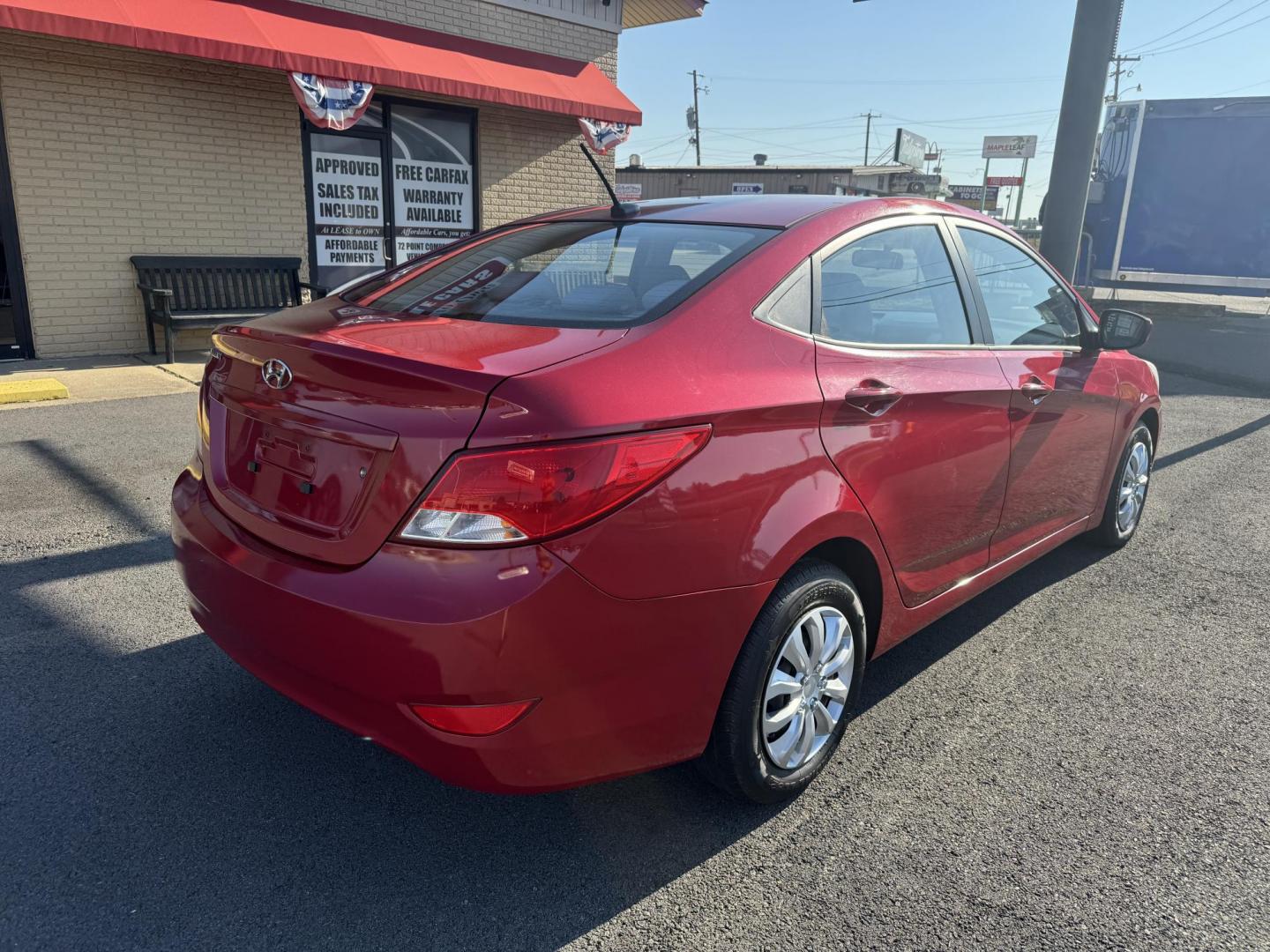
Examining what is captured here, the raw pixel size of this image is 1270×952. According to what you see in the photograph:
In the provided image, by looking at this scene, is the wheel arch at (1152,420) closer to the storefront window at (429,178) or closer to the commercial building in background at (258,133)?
the commercial building in background at (258,133)

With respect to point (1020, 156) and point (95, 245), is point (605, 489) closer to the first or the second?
point (95, 245)

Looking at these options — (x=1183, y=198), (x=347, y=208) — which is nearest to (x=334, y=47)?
(x=347, y=208)

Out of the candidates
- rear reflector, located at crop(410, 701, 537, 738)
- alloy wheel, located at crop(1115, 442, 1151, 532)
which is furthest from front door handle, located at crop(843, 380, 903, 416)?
alloy wheel, located at crop(1115, 442, 1151, 532)

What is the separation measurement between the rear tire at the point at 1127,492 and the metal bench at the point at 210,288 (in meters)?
7.66

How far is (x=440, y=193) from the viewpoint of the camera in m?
12.0

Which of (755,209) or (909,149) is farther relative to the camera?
(909,149)

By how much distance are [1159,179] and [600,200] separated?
919 cm

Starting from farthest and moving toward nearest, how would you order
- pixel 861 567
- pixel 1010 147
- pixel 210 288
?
pixel 1010 147
pixel 210 288
pixel 861 567

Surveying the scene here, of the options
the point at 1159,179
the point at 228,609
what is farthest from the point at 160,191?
the point at 1159,179

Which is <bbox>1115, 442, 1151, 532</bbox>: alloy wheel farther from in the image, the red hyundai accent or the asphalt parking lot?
the red hyundai accent

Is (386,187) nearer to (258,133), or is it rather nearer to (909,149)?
(258,133)

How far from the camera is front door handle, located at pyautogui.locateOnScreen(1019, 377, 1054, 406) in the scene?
3.47 metres

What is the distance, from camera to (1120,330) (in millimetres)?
4164

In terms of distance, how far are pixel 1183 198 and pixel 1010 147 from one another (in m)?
4.33
